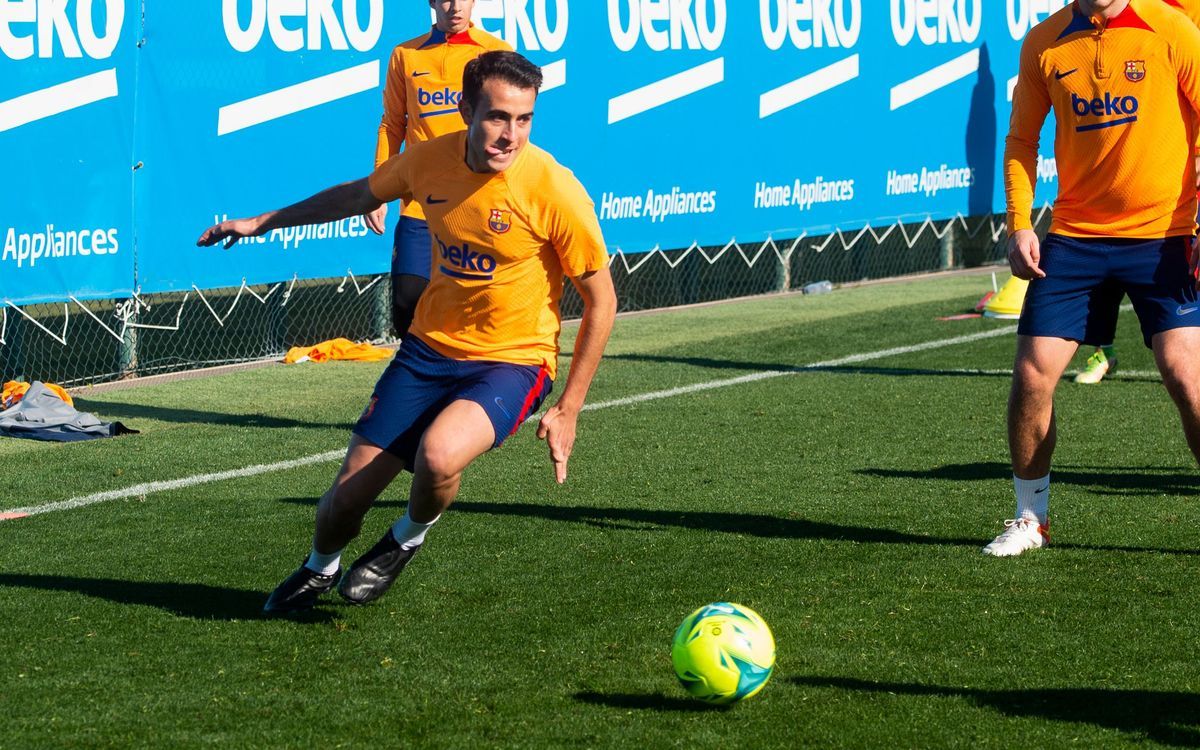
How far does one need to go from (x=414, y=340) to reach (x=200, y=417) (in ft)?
15.6

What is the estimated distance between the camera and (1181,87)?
574 centimetres

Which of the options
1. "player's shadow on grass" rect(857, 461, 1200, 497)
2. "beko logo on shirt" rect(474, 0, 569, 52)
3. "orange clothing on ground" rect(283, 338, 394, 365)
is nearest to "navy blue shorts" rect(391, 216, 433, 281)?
"player's shadow on grass" rect(857, 461, 1200, 497)

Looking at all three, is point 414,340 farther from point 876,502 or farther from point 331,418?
point 331,418

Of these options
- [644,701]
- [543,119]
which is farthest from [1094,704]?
[543,119]

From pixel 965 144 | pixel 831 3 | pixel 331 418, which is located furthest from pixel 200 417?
pixel 965 144

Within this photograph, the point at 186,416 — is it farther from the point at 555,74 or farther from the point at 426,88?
the point at 555,74

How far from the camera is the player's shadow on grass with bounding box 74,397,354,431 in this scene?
9.44 meters

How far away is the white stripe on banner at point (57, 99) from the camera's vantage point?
1005cm

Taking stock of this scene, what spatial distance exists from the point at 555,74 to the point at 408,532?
8506 millimetres

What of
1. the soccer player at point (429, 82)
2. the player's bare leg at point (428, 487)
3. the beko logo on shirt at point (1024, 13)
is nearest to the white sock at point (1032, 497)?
the player's bare leg at point (428, 487)

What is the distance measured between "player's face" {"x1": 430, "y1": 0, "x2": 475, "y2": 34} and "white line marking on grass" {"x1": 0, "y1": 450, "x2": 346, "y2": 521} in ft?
7.12

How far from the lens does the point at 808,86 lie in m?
15.8

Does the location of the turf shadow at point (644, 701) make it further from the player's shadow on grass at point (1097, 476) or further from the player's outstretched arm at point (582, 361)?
the player's shadow on grass at point (1097, 476)

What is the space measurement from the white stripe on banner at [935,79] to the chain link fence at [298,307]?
1.36m
